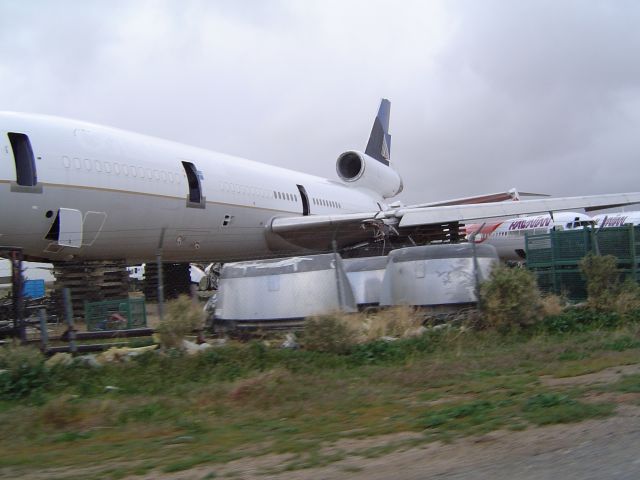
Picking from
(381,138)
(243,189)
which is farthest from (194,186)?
(381,138)

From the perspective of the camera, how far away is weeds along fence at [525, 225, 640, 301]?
13749 millimetres

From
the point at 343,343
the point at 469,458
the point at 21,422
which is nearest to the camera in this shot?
the point at 469,458

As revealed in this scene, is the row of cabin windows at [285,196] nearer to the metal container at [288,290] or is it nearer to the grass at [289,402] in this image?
the metal container at [288,290]

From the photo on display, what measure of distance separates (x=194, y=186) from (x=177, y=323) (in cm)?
859

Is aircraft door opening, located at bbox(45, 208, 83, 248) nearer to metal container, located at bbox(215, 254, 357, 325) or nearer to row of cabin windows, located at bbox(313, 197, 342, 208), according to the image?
metal container, located at bbox(215, 254, 357, 325)

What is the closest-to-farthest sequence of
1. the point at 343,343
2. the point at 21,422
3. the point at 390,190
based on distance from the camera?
the point at 21,422 < the point at 343,343 < the point at 390,190

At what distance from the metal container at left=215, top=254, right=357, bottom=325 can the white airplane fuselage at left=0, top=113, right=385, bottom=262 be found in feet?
9.31

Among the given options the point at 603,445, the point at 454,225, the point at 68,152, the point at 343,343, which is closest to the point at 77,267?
the point at 68,152

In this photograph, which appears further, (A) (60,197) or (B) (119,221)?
(B) (119,221)

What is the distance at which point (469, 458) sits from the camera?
15.9 feet

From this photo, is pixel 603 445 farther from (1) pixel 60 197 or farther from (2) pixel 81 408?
(1) pixel 60 197

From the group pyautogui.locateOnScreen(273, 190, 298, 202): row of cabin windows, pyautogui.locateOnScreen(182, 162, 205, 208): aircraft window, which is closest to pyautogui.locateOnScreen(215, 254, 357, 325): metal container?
pyautogui.locateOnScreen(182, 162, 205, 208): aircraft window

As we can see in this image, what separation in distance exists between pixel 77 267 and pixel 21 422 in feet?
28.9

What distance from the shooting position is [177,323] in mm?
9172
